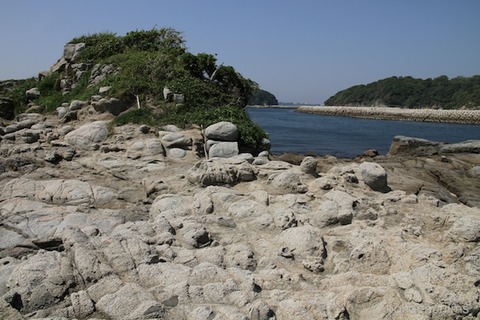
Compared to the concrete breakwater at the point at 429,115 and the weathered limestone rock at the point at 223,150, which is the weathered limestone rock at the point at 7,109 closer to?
the weathered limestone rock at the point at 223,150

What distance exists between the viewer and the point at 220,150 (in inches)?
525

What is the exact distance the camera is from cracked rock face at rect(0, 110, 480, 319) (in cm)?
573

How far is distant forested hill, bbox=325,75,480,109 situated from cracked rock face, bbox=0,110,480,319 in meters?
115

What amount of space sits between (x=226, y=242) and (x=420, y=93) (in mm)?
142731

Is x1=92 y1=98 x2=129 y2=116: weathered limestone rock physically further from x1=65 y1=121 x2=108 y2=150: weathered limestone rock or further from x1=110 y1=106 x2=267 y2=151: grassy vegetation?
x1=65 y1=121 x2=108 y2=150: weathered limestone rock

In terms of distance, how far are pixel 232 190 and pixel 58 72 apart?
1923 cm

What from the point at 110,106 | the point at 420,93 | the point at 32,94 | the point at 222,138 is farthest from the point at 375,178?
the point at 420,93

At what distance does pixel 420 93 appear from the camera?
134500mm

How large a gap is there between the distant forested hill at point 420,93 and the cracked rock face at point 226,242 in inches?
4516

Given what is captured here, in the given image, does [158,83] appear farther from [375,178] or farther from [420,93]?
[420,93]

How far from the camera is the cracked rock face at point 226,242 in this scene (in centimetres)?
573

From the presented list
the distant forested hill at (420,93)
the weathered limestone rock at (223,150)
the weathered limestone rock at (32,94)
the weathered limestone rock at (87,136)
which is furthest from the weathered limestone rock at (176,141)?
the distant forested hill at (420,93)

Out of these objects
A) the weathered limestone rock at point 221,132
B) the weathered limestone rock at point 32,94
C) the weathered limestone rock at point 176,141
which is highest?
the weathered limestone rock at point 32,94

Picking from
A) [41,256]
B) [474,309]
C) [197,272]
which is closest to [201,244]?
[197,272]
